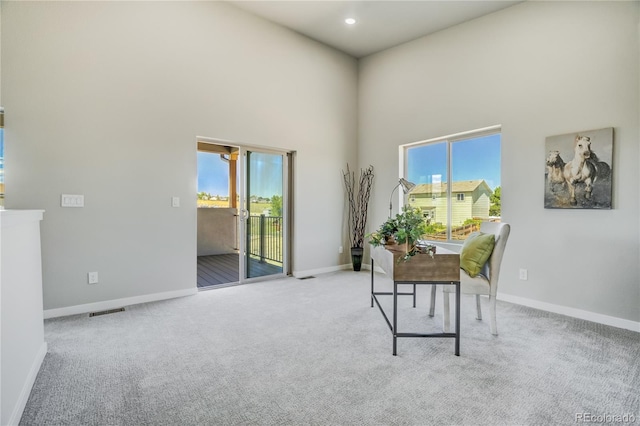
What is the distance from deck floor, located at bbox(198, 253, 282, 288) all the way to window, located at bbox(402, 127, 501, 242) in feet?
8.10

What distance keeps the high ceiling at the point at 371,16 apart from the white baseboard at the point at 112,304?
3.76 m

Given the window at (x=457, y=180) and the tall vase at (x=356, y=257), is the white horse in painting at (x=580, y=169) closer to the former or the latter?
the window at (x=457, y=180)

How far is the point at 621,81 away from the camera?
2.96 meters

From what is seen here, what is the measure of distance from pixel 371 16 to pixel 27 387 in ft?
16.4

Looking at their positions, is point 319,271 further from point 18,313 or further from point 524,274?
point 18,313

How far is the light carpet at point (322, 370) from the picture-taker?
5.49 feet

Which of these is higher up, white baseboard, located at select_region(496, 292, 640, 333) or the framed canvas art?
the framed canvas art

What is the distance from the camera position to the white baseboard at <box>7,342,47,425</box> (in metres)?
1.54

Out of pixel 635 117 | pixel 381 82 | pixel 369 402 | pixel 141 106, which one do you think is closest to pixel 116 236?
pixel 141 106

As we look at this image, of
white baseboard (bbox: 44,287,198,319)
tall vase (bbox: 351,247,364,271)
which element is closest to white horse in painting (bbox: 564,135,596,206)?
tall vase (bbox: 351,247,364,271)

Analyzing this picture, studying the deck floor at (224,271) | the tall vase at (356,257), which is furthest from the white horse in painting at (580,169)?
the deck floor at (224,271)

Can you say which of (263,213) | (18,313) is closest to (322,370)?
(18,313)

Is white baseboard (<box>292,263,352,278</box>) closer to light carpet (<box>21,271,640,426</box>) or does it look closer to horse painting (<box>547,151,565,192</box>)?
light carpet (<box>21,271,640,426</box>)

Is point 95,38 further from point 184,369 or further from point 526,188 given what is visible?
point 526,188
